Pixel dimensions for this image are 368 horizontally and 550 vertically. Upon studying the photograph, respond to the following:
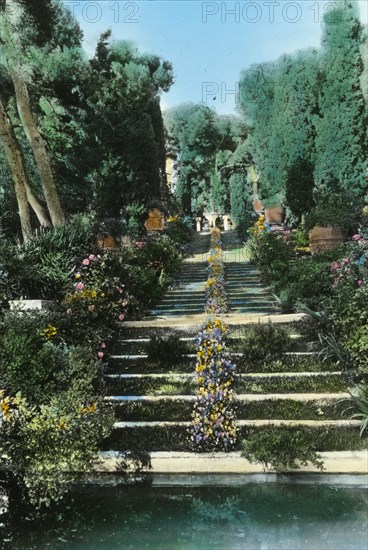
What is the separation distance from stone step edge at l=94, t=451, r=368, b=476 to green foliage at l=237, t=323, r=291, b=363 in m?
2.26

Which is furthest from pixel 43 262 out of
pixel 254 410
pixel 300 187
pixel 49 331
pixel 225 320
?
pixel 300 187

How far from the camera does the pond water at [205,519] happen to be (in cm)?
413

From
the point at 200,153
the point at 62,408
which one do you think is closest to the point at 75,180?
the point at 62,408

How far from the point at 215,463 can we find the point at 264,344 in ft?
8.32

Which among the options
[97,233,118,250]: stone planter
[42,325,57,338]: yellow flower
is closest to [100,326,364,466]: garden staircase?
[42,325,57,338]: yellow flower

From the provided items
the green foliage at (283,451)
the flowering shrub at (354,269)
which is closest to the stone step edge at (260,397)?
the green foliage at (283,451)

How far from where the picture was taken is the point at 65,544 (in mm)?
4203

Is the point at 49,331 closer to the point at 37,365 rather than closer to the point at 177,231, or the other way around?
the point at 37,365

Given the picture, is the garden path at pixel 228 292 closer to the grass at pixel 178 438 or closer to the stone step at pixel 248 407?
the stone step at pixel 248 407

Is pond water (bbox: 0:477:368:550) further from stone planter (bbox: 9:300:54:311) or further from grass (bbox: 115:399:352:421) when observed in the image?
stone planter (bbox: 9:300:54:311)

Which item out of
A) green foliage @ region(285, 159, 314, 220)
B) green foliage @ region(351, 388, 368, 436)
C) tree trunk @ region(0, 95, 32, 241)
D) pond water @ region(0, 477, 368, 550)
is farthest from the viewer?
green foliage @ region(285, 159, 314, 220)

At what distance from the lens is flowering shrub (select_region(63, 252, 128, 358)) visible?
24.2ft

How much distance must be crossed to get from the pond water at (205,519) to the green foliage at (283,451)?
0.17 meters

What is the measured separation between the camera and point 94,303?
26.2 feet
